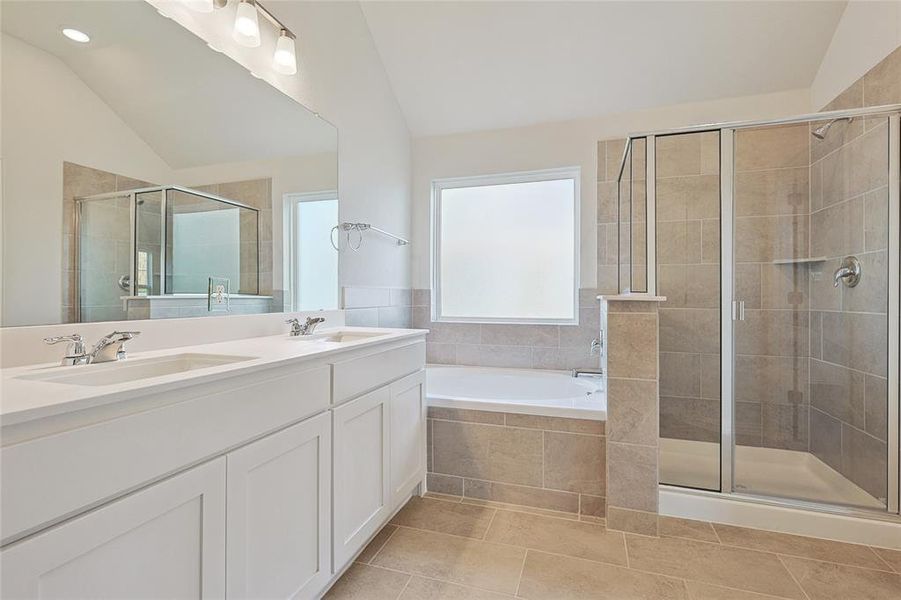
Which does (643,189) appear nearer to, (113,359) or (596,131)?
(596,131)

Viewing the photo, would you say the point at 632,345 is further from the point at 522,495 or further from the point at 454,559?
the point at 454,559

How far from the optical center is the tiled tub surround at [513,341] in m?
3.03

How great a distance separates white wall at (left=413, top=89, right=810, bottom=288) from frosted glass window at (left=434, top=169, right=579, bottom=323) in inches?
3.4

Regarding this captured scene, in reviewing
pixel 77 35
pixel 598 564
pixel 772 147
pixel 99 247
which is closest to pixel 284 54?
pixel 77 35

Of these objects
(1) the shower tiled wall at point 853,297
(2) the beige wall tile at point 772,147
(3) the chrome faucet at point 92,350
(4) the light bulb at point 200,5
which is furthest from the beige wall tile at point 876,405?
(4) the light bulb at point 200,5

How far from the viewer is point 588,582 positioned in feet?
5.11

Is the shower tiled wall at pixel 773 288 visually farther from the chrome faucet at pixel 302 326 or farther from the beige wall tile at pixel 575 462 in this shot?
the chrome faucet at pixel 302 326

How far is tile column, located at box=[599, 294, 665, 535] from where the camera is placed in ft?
6.24

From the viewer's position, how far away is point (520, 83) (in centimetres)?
292

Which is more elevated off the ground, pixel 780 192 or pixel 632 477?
pixel 780 192

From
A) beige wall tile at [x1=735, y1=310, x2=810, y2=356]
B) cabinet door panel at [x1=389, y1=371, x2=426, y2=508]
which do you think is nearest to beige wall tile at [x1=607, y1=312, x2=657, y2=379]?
beige wall tile at [x1=735, y1=310, x2=810, y2=356]

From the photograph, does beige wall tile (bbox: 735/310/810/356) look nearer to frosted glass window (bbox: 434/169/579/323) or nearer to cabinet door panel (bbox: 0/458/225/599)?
frosted glass window (bbox: 434/169/579/323)

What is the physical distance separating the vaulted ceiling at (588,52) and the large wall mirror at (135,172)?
1.25 m

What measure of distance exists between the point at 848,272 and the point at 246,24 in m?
2.95
